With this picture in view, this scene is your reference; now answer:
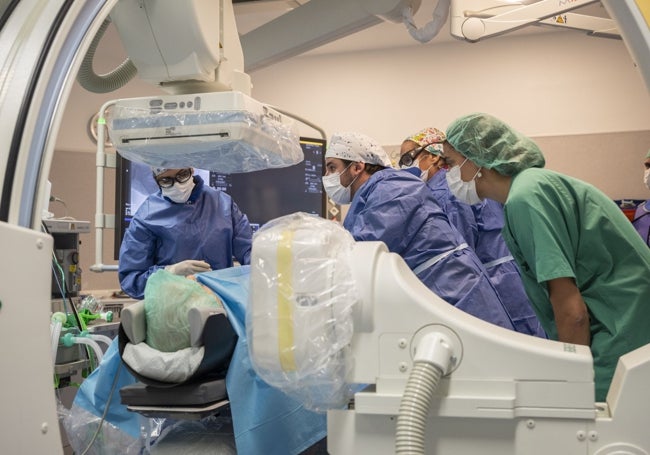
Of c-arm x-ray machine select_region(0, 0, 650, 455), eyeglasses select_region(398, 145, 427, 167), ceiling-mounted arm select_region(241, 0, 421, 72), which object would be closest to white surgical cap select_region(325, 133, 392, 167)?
ceiling-mounted arm select_region(241, 0, 421, 72)

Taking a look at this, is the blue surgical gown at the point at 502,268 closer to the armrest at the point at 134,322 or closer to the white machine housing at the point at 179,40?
the white machine housing at the point at 179,40

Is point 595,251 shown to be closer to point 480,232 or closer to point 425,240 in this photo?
point 425,240

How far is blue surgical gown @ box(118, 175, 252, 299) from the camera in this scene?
121 inches

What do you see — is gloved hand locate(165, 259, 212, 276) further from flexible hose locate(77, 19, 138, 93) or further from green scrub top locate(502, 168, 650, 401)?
green scrub top locate(502, 168, 650, 401)

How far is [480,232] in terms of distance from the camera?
348 centimetres

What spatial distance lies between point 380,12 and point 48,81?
1.74m

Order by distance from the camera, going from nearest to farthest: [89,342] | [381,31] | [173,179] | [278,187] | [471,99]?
[89,342]
[173,179]
[278,187]
[381,31]
[471,99]

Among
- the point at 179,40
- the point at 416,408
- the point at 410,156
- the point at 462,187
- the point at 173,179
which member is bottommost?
the point at 416,408

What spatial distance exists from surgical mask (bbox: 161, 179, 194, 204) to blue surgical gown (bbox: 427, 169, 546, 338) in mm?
1215

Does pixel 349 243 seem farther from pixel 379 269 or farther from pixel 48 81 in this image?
pixel 48 81

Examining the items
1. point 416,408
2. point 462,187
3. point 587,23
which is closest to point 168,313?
point 416,408

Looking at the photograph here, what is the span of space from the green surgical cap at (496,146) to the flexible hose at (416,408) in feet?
3.94

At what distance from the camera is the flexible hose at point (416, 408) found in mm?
978

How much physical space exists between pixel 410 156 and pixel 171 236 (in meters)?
1.54
